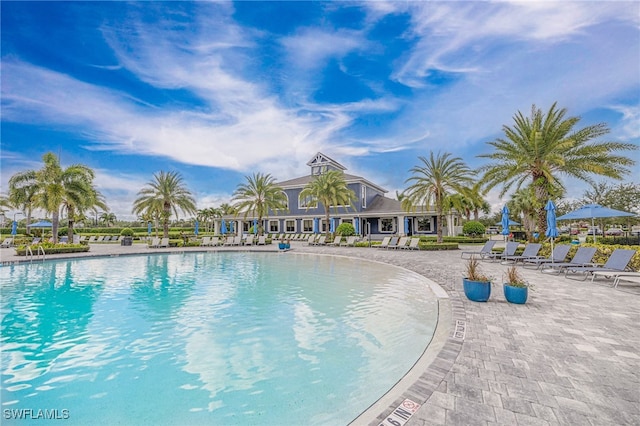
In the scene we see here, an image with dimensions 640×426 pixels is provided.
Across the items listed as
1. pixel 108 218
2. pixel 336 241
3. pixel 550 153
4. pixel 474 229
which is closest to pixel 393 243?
pixel 336 241

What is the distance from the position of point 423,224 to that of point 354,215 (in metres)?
7.75

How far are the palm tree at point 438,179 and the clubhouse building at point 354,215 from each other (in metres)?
5.43

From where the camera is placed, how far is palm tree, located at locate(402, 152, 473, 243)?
23250mm

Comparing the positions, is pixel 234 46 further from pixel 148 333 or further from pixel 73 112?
pixel 148 333

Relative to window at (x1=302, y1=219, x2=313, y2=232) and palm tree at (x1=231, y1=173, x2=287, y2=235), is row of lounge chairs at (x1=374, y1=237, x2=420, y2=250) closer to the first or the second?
palm tree at (x1=231, y1=173, x2=287, y2=235)

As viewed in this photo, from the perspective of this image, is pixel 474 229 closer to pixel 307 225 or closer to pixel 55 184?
pixel 307 225

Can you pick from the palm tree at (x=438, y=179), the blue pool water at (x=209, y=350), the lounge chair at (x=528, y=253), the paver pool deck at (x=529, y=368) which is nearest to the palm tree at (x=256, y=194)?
the palm tree at (x=438, y=179)

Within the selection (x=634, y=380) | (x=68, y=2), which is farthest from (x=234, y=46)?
(x=634, y=380)

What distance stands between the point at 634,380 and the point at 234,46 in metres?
18.5

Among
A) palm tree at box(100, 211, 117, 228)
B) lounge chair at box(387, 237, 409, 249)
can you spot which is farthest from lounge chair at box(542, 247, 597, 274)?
palm tree at box(100, 211, 117, 228)

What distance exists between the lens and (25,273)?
1314 cm

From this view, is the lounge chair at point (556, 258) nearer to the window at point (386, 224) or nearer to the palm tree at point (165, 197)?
the window at point (386, 224)

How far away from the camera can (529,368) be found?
3.55 metres

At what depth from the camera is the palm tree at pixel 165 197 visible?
1120 inches
